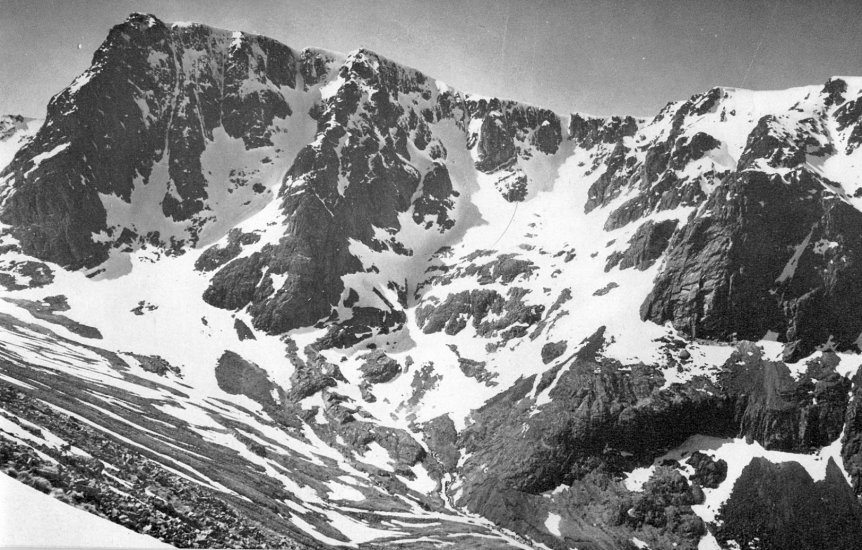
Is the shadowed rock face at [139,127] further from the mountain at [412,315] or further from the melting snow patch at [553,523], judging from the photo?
the melting snow patch at [553,523]

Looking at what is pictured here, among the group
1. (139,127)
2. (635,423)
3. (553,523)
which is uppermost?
(139,127)

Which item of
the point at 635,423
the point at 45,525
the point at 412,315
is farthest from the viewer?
the point at 412,315

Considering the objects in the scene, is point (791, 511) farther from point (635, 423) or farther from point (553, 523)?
point (553, 523)

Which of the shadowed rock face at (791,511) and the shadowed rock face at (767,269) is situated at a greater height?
the shadowed rock face at (767,269)

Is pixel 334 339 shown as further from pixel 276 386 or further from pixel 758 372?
pixel 758 372

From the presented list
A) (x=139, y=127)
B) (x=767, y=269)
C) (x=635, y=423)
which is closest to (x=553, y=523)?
(x=635, y=423)

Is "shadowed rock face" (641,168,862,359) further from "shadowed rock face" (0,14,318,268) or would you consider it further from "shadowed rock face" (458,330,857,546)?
"shadowed rock face" (0,14,318,268)

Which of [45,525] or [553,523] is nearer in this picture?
[45,525]

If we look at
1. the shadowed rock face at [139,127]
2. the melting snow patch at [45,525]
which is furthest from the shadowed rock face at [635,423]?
the shadowed rock face at [139,127]
